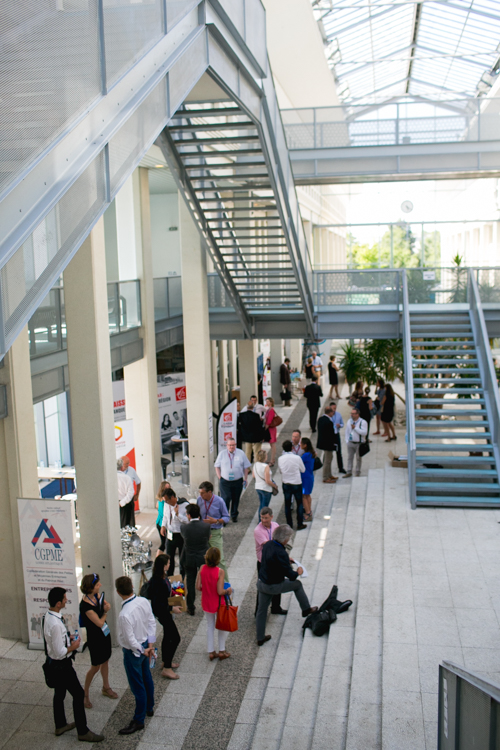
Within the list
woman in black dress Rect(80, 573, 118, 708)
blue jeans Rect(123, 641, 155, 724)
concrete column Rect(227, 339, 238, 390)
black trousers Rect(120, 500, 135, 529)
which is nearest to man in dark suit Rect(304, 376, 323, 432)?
concrete column Rect(227, 339, 238, 390)

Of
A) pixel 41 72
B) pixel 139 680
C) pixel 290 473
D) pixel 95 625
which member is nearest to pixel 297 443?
pixel 290 473

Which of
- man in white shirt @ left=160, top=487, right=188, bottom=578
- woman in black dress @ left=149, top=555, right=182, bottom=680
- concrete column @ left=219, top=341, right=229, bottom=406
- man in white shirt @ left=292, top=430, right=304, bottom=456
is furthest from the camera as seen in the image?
concrete column @ left=219, top=341, right=229, bottom=406

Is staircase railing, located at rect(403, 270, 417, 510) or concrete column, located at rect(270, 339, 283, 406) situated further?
concrete column, located at rect(270, 339, 283, 406)

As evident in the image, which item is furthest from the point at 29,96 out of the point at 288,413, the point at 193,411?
the point at 288,413

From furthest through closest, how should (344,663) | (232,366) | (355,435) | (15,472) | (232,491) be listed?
(232,366) → (355,435) → (232,491) → (15,472) → (344,663)

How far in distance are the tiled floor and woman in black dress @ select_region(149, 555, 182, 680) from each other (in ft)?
0.94

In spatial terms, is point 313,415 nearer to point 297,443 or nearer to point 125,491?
point 297,443

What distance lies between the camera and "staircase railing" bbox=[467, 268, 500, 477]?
35.9 ft

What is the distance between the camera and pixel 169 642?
6879mm

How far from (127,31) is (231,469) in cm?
717

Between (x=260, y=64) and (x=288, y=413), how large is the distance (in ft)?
44.8

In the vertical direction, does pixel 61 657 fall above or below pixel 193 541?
below

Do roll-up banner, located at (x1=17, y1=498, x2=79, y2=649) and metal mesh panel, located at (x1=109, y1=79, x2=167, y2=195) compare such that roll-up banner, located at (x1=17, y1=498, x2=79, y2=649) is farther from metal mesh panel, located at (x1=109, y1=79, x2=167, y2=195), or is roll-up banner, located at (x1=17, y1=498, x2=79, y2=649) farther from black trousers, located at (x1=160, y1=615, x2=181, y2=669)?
metal mesh panel, located at (x1=109, y1=79, x2=167, y2=195)

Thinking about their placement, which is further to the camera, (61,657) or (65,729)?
(65,729)
